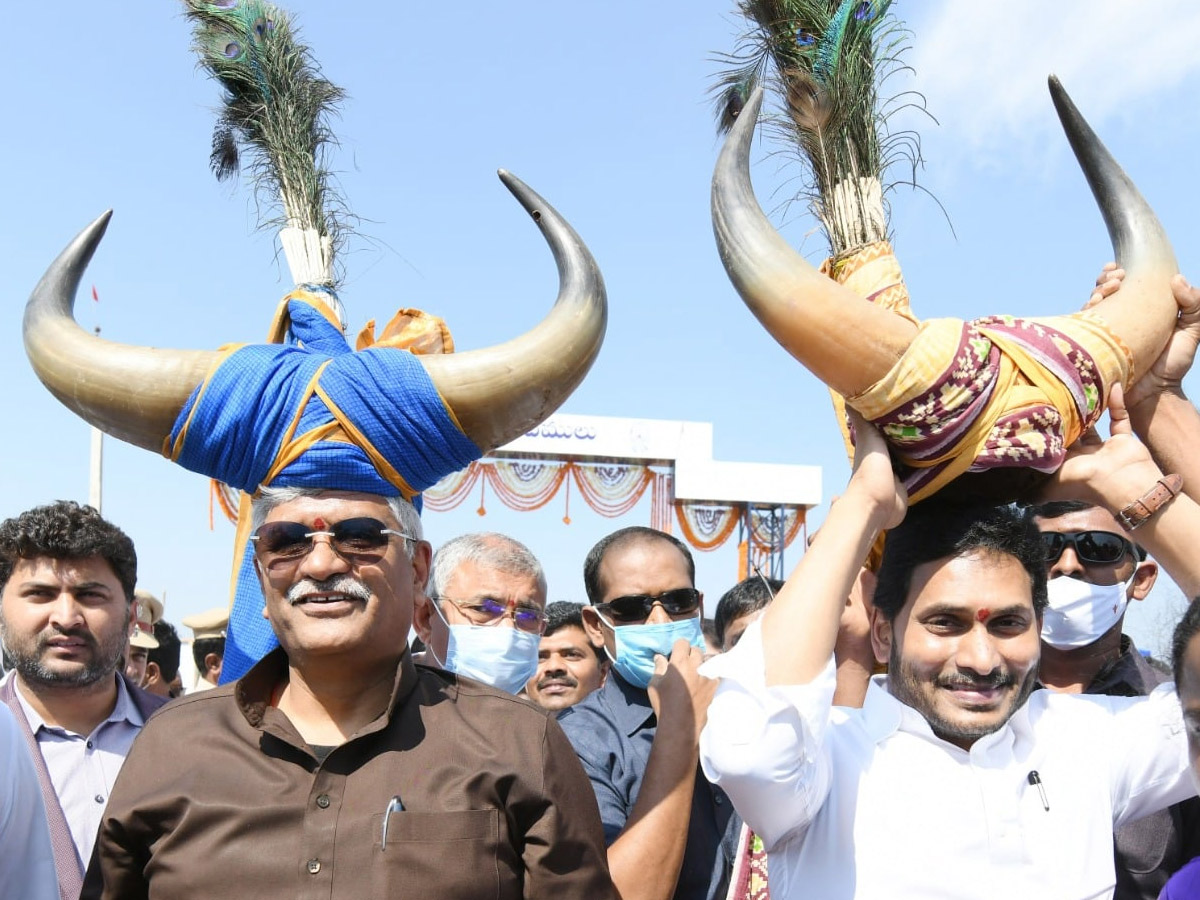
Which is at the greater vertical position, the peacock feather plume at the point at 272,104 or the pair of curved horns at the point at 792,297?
the peacock feather plume at the point at 272,104

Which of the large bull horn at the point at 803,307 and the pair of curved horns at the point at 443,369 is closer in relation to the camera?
the large bull horn at the point at 803,307

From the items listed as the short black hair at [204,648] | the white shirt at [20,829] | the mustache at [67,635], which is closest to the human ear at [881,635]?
the white shirt at [20,829]

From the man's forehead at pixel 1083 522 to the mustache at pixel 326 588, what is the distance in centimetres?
222

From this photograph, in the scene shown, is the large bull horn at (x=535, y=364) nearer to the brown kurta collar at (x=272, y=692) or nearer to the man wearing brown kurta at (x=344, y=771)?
the man wearing brown kurta at (x=344, y=771)

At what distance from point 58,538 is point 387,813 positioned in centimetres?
187

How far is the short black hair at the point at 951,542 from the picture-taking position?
2469 millimetres

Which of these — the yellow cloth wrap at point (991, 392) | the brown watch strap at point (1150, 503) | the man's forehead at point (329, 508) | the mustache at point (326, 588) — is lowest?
the mustache at point (326, 588)

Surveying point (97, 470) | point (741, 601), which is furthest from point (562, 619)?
point (97, 470)

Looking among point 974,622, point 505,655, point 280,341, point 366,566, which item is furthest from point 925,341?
point 505,655

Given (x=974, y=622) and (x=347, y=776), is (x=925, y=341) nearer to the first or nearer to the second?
(x=974, y=622)

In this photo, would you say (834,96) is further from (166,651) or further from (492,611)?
(166,651)

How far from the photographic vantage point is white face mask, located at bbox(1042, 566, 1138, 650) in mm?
3453

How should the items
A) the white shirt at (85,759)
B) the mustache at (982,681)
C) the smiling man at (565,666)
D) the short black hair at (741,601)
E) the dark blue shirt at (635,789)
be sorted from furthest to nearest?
the smiling man at (565,666) → the short black hair at (741,601) → the white shirt at (85,759) → the dark blue shirt at (635,789) → the mustache at (982,681)

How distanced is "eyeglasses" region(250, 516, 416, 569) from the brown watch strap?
1.70m
